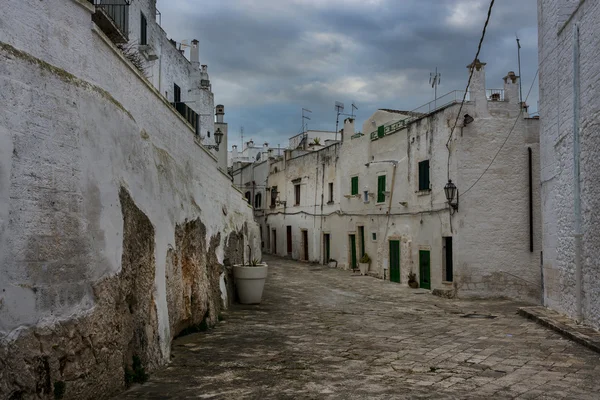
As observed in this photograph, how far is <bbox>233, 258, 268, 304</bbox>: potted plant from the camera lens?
39.0 ft

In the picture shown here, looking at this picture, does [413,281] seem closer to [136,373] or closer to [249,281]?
[249,281]

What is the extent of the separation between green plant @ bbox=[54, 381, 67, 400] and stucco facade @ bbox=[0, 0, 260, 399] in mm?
41

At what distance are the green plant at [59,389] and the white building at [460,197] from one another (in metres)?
13.7

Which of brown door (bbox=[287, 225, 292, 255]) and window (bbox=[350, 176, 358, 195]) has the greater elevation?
window (bbox=[350, 176, 358, 195])

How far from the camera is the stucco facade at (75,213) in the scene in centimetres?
384

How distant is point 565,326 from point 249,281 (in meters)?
6.71

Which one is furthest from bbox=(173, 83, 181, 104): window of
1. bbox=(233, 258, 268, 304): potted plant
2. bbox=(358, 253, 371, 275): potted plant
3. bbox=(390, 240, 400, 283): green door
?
bbox=(233, 258, 268, 304): potted plant

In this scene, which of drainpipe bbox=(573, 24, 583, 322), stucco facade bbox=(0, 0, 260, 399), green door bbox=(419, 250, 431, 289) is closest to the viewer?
stucco facade bbox=(0, 0, 260, 399)

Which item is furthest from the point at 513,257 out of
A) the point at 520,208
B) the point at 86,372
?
the point at 86,372

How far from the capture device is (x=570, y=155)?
9922mm

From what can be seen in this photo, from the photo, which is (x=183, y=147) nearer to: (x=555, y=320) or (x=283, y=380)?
(x=283, y=380)

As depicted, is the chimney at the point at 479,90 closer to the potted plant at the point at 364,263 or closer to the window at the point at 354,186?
the window at the point at 354,186

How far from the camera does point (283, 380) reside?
596 cm

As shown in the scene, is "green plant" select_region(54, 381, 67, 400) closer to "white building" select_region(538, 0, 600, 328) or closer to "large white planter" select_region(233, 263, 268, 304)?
"large white planter" select_region(233, 263, 268, 304)
